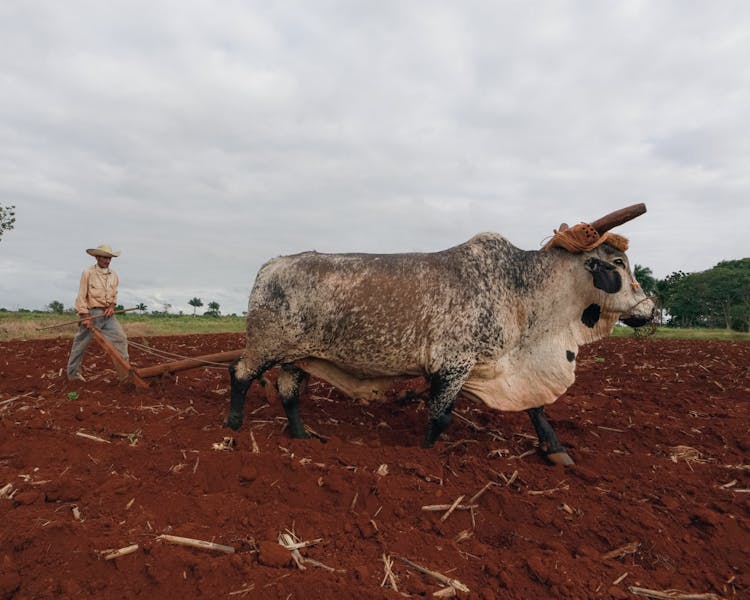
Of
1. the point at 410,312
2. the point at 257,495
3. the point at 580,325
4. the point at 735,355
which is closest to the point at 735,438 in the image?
the point at 580,325

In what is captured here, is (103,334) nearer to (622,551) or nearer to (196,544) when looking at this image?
(196,544)

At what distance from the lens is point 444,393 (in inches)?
198

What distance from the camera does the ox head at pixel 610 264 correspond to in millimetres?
5254

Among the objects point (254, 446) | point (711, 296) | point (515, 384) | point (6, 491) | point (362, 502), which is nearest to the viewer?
point (6, 491)

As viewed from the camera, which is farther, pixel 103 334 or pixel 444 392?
pixel 103 334

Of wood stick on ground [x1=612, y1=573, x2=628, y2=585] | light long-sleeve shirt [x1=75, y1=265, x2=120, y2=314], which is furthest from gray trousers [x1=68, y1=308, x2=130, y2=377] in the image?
wood stick on ground [x1=612, y1=573, x2=628, y2=585]

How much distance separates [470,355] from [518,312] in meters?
0.78

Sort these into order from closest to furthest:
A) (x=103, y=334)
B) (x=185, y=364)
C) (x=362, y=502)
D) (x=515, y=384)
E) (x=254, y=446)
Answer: (x=362, y=502), (x=254, y=446), (x=515, y=384), (x=185, y=364), (x=103, y=334)

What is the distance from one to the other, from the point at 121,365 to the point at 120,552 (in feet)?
16.2

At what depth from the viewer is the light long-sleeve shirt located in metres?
8.20

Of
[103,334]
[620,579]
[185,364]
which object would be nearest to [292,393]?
[185,364]

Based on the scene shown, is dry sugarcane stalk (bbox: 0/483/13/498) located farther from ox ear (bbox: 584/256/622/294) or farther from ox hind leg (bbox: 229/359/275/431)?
ox ear (bbox: 584/256/622/294)

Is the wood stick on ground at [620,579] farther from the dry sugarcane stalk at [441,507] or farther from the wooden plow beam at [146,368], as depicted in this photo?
the wooden plow beam at [146,368]

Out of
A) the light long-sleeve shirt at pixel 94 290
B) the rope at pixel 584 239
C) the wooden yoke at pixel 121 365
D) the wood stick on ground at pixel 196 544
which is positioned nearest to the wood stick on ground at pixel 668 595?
the wood stick on ground at pixel 196 544
